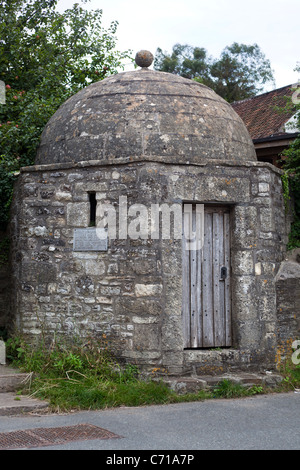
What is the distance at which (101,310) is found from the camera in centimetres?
702

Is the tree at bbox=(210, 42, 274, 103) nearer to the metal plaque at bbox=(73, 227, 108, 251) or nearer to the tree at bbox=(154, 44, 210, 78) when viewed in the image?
the tree at bbox=(154, 44, 210, 78)

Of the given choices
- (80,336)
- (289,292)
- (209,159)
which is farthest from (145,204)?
(289,292)

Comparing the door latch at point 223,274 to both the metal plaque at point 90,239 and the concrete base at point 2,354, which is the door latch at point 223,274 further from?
the concrete base at point 2,354

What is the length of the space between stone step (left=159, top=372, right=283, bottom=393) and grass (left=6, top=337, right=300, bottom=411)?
56 mm

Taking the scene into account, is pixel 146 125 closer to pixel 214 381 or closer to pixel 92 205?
pixel 92 205

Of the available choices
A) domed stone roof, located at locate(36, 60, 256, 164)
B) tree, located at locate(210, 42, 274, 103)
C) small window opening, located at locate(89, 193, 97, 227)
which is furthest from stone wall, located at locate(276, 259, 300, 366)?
tree, located at locate(210, 42, 274, 103)

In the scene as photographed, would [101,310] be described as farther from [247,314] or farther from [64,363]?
[247,314]

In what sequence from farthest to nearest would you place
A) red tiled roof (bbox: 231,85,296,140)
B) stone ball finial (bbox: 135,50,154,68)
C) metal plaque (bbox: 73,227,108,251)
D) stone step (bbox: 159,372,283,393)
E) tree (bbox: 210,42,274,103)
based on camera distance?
tree (bbox: 210,42,274,103), red tiled roof (bbox: 231,85,296,140), stone ball finial (bbox: 135,50,154,68), metal plaque (bbox: 73,227,108,251), stone step (bbox: 159,372,283,393)

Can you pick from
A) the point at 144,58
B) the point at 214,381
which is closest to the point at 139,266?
the point at 214,381

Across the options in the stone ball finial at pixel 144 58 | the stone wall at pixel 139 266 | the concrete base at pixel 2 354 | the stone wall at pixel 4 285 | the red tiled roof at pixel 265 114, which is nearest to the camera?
the stone wall at pixel 139 266

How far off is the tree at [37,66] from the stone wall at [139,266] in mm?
1619

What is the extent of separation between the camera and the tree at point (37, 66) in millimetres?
9430

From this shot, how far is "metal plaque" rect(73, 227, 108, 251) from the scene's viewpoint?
7102 millimetres

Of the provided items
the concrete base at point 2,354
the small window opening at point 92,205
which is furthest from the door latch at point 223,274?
the concrete base at point 2,354
